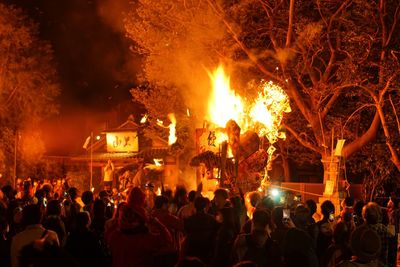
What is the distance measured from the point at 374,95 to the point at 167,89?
886 centimetres

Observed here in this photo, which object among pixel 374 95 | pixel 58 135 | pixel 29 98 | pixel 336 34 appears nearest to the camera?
pixel 374 95

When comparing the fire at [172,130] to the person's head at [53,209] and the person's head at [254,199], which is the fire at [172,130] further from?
the person's head at [53,209]

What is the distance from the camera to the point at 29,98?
3011cm

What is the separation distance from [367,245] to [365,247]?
0.07 ft

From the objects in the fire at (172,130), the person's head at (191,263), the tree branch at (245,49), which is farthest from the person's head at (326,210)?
the fire at (172,130)

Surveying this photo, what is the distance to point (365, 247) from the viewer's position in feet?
14.7

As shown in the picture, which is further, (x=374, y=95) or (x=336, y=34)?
(x=336, y=34)

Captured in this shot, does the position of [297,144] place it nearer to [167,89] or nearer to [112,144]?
[167,89]

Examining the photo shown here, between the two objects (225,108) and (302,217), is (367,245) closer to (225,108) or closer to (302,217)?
(302,217)

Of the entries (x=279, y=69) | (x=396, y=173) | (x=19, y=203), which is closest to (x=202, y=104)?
(x=279, y=69)

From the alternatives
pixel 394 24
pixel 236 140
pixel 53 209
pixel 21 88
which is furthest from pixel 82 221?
pixel 21 88

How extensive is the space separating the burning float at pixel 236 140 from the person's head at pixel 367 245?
8102 millimetres

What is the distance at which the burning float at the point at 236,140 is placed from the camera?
1341cm

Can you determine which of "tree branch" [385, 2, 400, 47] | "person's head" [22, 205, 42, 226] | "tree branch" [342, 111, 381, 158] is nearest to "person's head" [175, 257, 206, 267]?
"person's head" [22, 205, 42, 226]
